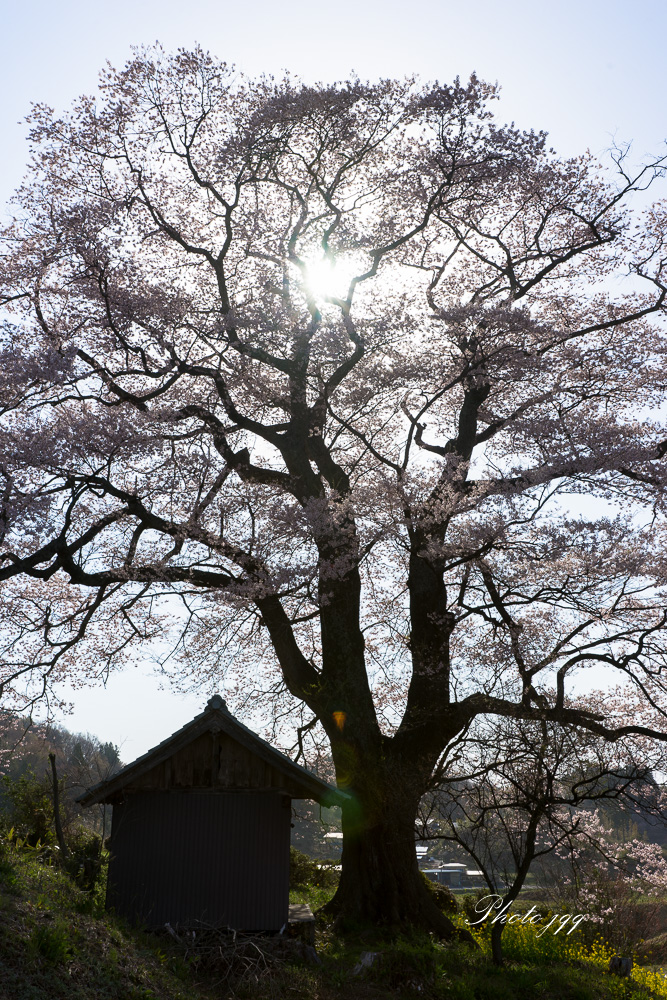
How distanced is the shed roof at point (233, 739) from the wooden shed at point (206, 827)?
0.6 inches

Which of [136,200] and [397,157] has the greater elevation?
[397,157]

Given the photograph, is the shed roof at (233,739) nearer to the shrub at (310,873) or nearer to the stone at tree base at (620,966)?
the stone at tree base at (620,966)

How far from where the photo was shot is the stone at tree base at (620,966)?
13516 millimetres

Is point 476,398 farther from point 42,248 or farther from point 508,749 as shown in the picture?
point 42,248

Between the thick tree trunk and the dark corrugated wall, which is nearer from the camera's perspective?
the dark corrugated wall

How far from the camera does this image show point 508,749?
12.2 metres

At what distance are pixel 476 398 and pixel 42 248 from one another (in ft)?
30.3

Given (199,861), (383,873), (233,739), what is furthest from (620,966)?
(233,739)

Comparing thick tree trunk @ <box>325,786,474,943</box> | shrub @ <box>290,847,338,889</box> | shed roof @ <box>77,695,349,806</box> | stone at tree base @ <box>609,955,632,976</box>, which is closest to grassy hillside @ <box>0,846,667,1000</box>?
stone at tree base @ <box>609,955,632,976</box>

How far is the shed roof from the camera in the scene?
36.8 ft

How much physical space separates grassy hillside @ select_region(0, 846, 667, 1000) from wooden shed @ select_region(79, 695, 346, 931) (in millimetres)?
654

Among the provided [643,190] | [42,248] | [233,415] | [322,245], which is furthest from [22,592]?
[643,190]

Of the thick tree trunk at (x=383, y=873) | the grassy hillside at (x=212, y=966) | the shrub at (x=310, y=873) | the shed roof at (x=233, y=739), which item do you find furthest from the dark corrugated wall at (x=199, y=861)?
the shrub at (x=310, y=873)

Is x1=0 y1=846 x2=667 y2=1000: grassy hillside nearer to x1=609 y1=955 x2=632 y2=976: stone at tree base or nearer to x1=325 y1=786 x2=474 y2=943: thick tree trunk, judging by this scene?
x1=609 y1=955 x2=632 y2=976: stone at tree base
